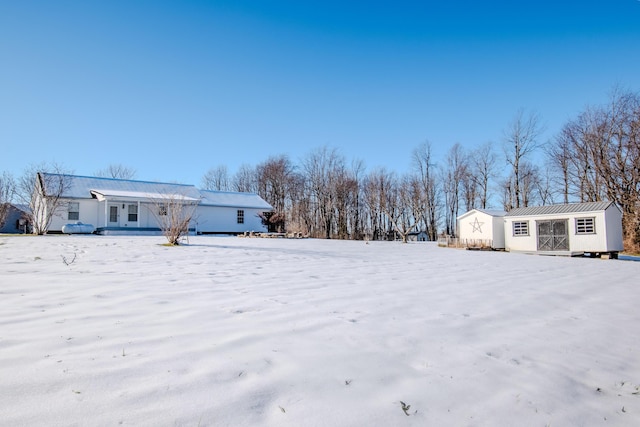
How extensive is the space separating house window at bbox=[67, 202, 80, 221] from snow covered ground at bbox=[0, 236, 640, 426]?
840 inches

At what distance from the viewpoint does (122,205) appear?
78.0 feet

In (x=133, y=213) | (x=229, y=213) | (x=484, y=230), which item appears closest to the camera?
(x=484, y=230)

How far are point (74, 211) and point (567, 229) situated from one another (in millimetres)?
29309

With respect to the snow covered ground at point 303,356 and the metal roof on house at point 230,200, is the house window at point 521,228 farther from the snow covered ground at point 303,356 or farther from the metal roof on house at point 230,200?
the metal roof on house at point 230,200

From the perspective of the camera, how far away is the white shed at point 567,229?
16125 mm

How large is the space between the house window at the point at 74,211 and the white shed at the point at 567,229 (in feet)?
88.4

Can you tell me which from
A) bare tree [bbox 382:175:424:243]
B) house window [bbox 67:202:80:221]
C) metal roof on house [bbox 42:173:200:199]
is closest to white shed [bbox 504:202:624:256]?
bare tree [bbox 382:175:424:243]

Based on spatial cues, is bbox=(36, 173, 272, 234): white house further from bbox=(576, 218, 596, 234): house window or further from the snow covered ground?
bbox=(576, 218, 596, 234): house window

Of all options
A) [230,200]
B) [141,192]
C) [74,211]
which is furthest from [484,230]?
[74,211]

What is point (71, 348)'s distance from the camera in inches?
94.2

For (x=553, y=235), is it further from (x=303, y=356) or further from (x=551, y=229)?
(x=303, y=356)

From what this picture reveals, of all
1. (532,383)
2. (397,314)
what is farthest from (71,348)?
(532,383)

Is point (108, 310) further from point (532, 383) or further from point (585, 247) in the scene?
point (585, 247)

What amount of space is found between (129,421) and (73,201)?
26.3 m
